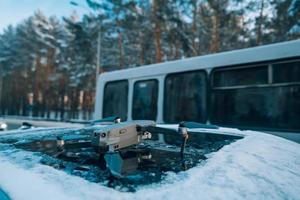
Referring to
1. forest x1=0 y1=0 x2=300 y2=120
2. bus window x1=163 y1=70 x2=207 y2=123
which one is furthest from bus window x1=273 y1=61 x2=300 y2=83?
forest x1=0 y1=0 x2=300 y2=120

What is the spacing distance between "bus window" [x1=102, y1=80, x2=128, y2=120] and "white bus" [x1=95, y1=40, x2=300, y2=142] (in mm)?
24

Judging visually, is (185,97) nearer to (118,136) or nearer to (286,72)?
(286,72)

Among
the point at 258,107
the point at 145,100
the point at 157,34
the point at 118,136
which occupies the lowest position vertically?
the point at 118,136

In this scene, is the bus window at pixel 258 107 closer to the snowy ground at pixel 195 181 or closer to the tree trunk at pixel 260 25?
the snowy ground at pixel 195 181

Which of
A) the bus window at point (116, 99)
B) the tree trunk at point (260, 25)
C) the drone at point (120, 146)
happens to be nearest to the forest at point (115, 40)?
the tree trunk at point (260, 25)

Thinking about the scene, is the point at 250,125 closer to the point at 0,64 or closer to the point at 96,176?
the point at 96,176

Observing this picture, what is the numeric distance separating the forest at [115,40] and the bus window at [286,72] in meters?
16.7

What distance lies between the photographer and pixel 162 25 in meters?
→ 27.6

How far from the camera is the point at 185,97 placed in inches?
303

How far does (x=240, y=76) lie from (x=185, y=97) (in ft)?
4.61

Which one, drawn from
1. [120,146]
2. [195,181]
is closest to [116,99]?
[120,146]

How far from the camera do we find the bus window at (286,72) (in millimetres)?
5848

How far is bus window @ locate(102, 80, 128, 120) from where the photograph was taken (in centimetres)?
907

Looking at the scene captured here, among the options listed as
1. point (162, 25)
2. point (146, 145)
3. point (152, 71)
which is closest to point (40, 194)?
point (146, 145)
